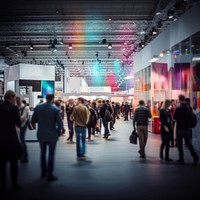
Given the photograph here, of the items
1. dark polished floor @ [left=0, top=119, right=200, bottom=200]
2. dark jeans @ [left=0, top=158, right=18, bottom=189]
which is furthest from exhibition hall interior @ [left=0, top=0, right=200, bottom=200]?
dark jeans @ [left=0, top=158, right=18, bottom=189]

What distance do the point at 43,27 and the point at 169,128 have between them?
1502 centimetres

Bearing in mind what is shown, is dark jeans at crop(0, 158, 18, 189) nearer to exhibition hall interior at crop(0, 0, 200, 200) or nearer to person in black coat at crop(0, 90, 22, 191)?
person in black coat at crop(0, 90, 22, 191)

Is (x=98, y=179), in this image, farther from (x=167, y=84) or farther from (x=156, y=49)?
(x=156, y=49)

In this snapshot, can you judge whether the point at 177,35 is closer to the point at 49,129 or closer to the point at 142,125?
the point at 142,125

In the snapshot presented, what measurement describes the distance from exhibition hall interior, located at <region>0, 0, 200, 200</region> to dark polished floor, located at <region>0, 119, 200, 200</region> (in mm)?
14

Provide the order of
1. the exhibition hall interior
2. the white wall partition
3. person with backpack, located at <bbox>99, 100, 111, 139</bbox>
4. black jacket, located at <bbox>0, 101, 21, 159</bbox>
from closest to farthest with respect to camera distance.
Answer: black jacket, located at <bbox>0, 101, 21, 159</bbox> → the exhibition hall interior → the white wall partition → person with backpack, located at <bbox>99, 100, 111, 139</bbox>

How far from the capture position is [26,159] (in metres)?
8.73

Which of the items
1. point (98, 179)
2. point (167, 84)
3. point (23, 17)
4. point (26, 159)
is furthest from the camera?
point (23, 17)

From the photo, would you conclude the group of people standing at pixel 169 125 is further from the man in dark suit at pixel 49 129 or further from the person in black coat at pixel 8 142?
the person in black coat at pixel 8 142

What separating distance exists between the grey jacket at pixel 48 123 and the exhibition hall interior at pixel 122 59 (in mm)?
768

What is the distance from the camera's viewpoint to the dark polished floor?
5.43m

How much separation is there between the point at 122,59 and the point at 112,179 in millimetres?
30581

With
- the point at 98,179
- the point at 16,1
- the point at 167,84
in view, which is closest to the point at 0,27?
the point at 16,1

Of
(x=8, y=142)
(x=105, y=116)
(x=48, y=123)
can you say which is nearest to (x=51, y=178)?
(x=48, y=123)
